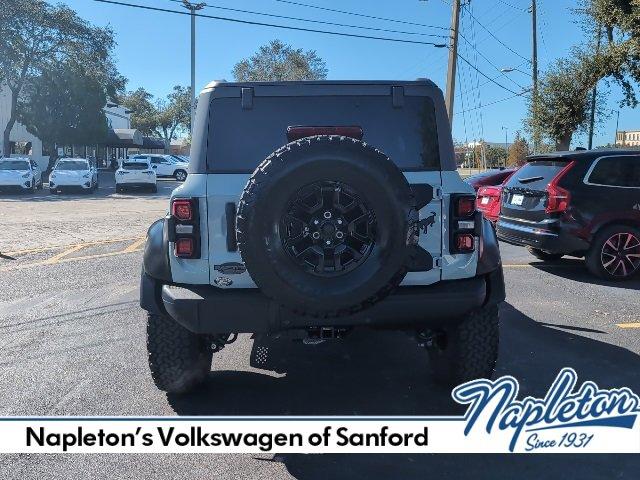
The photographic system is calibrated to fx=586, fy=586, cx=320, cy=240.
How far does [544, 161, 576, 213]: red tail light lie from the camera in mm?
7434

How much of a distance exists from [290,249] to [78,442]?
169cm

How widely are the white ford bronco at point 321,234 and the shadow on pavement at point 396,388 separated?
1.00 feet

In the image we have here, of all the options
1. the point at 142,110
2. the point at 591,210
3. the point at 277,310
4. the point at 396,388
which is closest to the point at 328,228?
the point at 277,310

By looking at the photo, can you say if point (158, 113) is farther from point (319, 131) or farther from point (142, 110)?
point (319, 131)

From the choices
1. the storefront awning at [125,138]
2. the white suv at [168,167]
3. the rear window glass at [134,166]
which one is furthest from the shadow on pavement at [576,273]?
the storefront awning at [125,138]

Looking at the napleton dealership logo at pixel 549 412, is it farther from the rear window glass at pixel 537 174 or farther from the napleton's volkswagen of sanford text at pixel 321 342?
the rear window glass at pixel 537 174

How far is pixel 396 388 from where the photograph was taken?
164 inches

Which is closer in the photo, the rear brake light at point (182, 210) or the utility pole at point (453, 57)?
the rear brake light at point (182, 210)

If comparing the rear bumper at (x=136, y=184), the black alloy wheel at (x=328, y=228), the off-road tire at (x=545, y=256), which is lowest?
the off-road tire at (x=545, y=256)

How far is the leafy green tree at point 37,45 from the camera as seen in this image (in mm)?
32906

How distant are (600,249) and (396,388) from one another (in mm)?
4678

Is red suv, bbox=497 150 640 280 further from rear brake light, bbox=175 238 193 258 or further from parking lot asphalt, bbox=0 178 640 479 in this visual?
rear brake light, bbox=175 238 193 258

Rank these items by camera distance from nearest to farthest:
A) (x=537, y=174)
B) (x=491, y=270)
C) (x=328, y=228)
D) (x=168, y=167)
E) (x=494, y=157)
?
(x=328, y=228), (x=491, y=270), (x=537, y=174), (x=168, y=167), (x=494, y=157)

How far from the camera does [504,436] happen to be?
132 inches
